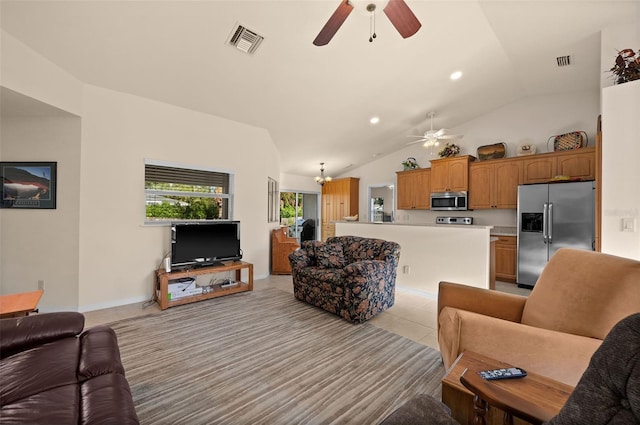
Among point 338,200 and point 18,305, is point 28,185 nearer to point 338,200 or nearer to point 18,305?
point 18,305

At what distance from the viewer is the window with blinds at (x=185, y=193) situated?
3.76 metres

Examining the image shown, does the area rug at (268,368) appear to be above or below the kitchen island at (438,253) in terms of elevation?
below

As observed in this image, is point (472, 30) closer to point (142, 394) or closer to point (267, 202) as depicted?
point (267, 202)

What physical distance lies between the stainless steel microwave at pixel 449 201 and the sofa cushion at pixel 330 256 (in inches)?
123

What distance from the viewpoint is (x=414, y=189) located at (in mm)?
6242

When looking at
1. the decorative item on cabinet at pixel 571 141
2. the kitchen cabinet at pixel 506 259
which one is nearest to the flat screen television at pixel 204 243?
the kitchen cabinet at pixel 506 259

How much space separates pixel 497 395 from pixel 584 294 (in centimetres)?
111

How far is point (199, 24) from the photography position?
100 inches

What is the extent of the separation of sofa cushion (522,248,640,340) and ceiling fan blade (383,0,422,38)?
2.06m

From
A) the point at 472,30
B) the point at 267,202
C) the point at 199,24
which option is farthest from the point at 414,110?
the point at 199,24

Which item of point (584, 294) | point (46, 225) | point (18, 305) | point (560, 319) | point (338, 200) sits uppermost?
point (338, 200)

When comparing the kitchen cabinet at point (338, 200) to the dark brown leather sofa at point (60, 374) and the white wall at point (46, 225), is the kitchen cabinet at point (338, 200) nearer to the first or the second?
the white wall at point (46, 225)

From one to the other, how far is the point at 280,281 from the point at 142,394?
299 centimetres

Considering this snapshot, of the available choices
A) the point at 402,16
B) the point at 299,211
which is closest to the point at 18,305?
the point at 402,16
